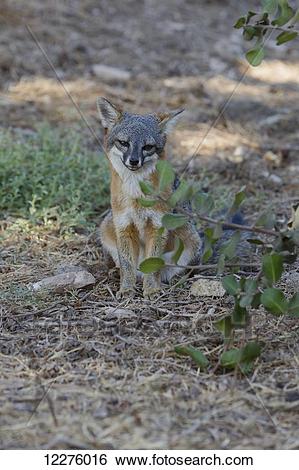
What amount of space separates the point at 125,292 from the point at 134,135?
101 cm

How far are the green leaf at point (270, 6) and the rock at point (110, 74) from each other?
5512 mm

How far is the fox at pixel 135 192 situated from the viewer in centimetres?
548

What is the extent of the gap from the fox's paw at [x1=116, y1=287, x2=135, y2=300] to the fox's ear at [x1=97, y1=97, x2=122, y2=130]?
42.8 inches

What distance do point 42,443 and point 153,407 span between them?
553mm

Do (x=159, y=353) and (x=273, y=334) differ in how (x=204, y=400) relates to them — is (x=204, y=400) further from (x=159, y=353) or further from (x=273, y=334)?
(x=273, y=334)

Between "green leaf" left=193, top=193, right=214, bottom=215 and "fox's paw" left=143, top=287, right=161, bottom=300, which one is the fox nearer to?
"fox's paw" left=143, top=287, right=161, bottom=300

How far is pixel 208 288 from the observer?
17.4 feet

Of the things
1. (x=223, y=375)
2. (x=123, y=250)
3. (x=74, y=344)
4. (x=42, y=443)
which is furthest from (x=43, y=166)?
(x=42, y=443)

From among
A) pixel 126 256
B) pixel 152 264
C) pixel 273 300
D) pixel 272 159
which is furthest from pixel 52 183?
pixel 273 300

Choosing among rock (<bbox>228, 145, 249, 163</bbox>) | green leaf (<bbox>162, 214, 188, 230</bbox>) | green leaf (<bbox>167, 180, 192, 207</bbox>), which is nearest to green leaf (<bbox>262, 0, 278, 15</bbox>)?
green leaf (<bbox>167, 180, 192, 207</bbox>)

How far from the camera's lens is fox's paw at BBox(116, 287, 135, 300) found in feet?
17.8

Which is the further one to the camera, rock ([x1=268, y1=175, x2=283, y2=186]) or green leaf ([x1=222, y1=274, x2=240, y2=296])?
rock ([x1=268, y1=175, x2=283, y2=186])

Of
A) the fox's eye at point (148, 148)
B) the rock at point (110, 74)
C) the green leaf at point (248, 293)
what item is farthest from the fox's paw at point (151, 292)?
the rock at point (110, 74)

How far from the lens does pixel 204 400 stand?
12.8ft
